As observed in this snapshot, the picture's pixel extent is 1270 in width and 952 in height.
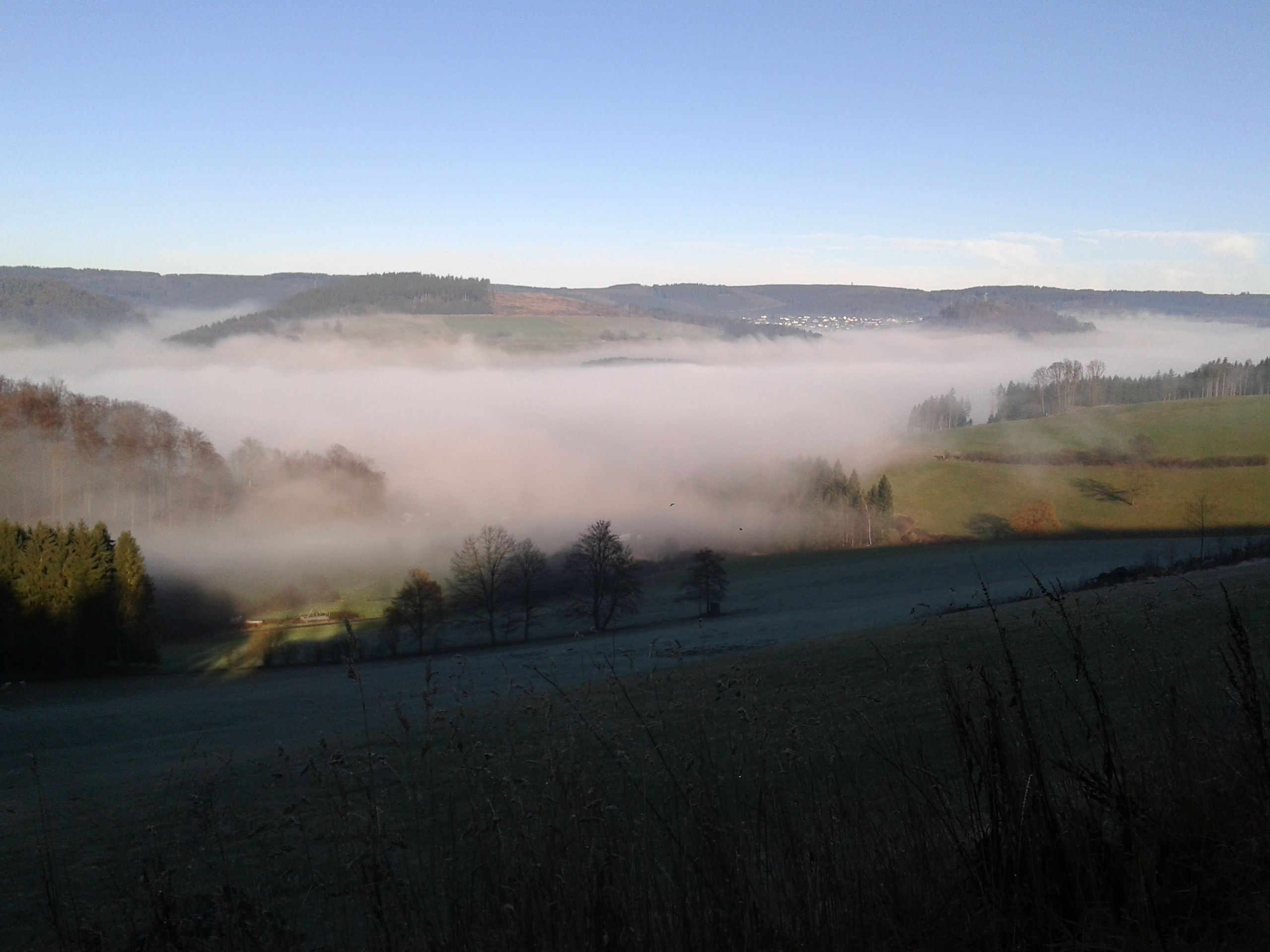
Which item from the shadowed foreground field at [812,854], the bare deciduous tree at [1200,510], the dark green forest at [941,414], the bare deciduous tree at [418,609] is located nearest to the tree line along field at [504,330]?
the dark green forest at [941,414]

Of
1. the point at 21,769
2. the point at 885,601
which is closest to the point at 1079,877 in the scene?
the point at 21,769

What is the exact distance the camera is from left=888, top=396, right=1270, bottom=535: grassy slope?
45281mm

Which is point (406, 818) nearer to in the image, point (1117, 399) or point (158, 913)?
point (158, 913)

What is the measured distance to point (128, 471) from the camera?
135 feet

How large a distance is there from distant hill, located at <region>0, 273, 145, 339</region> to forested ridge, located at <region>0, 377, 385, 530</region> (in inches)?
740

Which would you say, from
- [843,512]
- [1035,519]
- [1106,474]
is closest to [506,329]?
[843,512]

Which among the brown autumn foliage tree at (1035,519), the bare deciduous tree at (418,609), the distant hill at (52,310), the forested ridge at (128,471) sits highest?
the distant hill at (52,310)

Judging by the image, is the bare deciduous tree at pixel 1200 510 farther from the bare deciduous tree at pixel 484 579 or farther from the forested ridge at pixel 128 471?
the forested ridge at pixel 128 471

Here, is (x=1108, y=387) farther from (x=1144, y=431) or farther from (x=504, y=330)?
(x=504, y=330)

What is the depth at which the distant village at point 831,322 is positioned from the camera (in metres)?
141

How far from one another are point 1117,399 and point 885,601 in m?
50.5

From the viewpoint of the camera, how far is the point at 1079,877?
9.95ft

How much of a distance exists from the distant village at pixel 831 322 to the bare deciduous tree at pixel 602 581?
350ft

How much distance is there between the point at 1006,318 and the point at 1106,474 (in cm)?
7073
